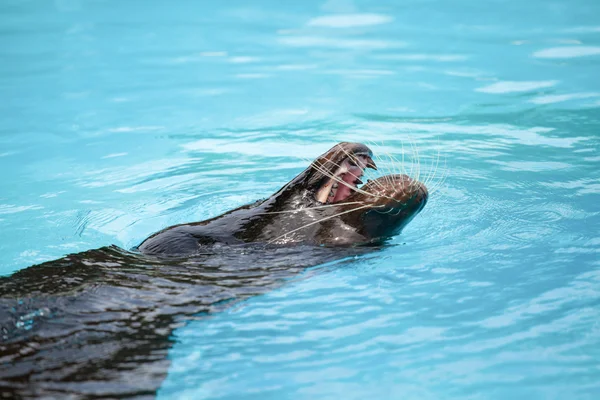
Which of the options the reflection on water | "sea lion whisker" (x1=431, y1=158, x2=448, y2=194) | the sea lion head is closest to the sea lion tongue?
the sea lion head

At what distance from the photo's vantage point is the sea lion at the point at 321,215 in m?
4.11

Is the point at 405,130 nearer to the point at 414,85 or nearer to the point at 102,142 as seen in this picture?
the point at 414,85

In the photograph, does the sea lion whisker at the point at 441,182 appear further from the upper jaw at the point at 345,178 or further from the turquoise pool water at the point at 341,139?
the upper jaw at the point at 345,178

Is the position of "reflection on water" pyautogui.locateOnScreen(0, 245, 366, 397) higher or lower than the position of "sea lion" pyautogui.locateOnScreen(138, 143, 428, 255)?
lower

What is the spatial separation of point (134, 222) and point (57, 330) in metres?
2.29

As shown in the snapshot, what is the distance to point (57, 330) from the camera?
11.3ft

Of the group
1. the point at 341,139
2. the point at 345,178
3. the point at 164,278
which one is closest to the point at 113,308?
the point at 164,278

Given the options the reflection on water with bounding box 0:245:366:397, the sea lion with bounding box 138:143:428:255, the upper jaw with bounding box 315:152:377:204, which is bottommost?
the reflection on water with bounding box 0:245:366:397

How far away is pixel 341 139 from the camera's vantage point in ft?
24.8

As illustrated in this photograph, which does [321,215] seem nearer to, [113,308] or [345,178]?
[345,178]

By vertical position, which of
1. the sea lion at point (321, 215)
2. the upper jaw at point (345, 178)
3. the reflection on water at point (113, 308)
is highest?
the upper jaw at point (345, 178)

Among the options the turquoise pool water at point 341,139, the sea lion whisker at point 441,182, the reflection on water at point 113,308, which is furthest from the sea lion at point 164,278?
the sea lion whisker at point 441,182

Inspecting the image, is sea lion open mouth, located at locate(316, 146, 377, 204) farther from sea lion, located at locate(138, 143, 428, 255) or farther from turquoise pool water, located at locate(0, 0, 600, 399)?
turquoise pool water, located at locate(0, 0, 600, 399)

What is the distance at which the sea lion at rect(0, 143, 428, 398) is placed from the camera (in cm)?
325
